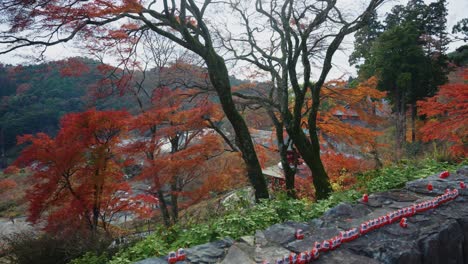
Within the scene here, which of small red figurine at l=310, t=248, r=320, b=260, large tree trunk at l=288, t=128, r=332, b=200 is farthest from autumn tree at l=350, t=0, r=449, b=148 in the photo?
small red figurine at l=310, t=248, r=320, b=260

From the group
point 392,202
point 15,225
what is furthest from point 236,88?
point 15,225

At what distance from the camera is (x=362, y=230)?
9.45 feet

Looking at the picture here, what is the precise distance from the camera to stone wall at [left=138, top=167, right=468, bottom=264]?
258cm

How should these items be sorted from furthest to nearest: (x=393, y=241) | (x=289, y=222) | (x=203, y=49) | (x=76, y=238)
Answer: (x=203, y=49)
(x=76, y=238)
(x=289, y=222)
(x=393, y=241)

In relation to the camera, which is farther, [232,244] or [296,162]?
[296,162]

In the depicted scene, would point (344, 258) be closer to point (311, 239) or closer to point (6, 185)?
point (311, 239)

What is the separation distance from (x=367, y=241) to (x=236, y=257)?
123 centimetres

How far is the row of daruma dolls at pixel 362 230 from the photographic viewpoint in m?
2.46

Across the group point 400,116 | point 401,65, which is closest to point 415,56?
point 401,65

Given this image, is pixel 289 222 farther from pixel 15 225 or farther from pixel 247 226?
pixel 15 225

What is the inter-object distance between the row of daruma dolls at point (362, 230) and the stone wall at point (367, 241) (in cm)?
5

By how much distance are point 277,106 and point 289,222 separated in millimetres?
4765

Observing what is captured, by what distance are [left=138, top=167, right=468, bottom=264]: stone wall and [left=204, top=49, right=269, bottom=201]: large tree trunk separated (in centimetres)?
314

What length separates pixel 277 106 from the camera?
778 centimetres
